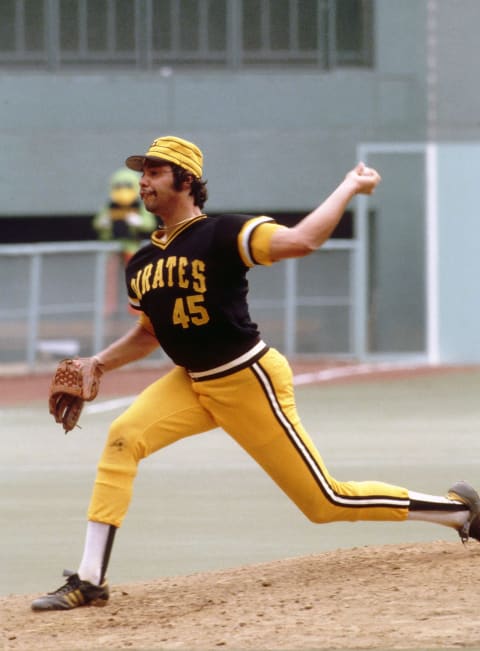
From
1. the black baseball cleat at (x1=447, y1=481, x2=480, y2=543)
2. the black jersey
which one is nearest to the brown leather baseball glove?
the black jersey

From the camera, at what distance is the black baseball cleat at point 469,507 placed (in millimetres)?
7730

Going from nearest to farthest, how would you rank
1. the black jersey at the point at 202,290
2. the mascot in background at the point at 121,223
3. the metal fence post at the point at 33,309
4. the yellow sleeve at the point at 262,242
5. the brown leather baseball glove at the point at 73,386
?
1. the yellow sleeve at the point at 262,242
2. the black jersey at the point at 202,290
3. the brown leather baseball glove at the point at 73,386
4. the metal fence post at the point at 33,309
5. the mascot in background at the point at 121,223

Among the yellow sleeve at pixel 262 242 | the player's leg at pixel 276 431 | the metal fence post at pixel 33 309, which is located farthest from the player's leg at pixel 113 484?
the metal fence post at pixel 33 309

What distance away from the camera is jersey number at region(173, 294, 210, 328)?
695 cm

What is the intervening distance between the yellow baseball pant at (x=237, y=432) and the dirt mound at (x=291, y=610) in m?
0.41

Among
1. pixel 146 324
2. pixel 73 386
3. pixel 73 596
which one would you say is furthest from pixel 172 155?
pixel 73 596

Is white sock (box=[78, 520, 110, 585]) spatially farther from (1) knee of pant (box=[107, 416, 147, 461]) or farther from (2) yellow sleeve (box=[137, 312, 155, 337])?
(2) yellow sleeve (box=[137, 312, 155, 337])

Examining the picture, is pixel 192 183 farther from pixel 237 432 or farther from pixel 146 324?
pixel 237 432

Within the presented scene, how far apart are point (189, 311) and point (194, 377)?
1.18ft

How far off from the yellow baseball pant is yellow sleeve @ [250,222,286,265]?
0.56 metres

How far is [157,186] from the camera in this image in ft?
23.4

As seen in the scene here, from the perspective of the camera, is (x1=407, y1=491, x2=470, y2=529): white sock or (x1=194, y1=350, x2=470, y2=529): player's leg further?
(x1=407, y1=491, x2=470, y2=529): white sock

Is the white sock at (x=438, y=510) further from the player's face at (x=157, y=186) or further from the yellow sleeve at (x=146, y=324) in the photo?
the player's face at (x=157, y=186)

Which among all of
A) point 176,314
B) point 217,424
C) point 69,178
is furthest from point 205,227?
point 69,178
